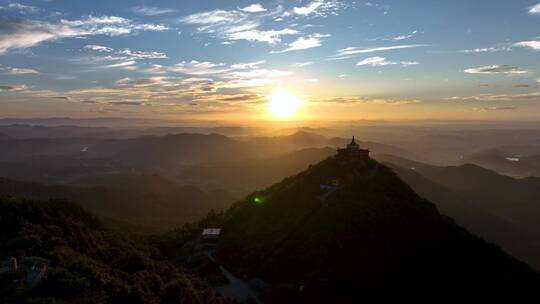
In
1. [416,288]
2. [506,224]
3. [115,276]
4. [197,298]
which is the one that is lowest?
[506,224]

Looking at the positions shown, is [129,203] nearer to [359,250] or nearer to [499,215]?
[359,250]

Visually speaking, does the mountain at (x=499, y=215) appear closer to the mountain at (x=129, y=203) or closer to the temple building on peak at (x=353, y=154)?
the temple building on peak at (x=353, y=154)

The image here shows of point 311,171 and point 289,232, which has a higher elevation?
point 311,171

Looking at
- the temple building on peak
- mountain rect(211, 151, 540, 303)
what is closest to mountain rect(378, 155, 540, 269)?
the temple building on peak

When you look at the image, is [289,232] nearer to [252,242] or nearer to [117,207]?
[252,242]

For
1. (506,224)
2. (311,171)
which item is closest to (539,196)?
(506,224)

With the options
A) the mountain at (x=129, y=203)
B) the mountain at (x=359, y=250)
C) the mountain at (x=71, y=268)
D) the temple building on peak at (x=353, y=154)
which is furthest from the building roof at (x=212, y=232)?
the mountain at (x=129, y=203)
